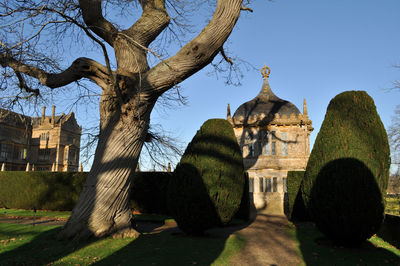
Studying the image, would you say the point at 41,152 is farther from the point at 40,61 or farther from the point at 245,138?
the point at 40,61

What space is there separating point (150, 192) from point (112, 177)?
34.0ft

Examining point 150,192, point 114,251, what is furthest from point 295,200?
point 114,251

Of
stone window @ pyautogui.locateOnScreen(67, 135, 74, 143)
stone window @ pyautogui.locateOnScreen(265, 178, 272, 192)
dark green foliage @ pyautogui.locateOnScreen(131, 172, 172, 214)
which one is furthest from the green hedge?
stone window @ pyautogui.locateOnScreen(67, 135, 74, 143)

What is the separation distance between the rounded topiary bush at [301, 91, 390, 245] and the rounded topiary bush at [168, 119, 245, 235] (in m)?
2.22

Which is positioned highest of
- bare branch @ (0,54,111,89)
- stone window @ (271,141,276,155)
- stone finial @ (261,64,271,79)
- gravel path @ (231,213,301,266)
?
stone finial @ (261,64,271,79)

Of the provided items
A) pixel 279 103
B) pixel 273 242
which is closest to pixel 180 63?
pixel 273 242

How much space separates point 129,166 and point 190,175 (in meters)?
1.78

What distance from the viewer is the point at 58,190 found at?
18.1 metres

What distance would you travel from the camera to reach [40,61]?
26.4ft

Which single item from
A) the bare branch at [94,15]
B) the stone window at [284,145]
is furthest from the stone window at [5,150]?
the bare branch at [94,15]

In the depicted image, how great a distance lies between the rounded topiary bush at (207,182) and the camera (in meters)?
7.68

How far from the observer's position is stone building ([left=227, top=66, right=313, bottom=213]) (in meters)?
21.2

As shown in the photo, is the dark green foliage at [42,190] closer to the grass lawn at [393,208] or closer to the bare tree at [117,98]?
the bare tree at [117,98]

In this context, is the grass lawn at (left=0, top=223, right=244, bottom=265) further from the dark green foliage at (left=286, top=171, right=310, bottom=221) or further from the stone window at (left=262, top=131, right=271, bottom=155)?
the stone window at (left=262, top=131, right=271, bottom=155)
